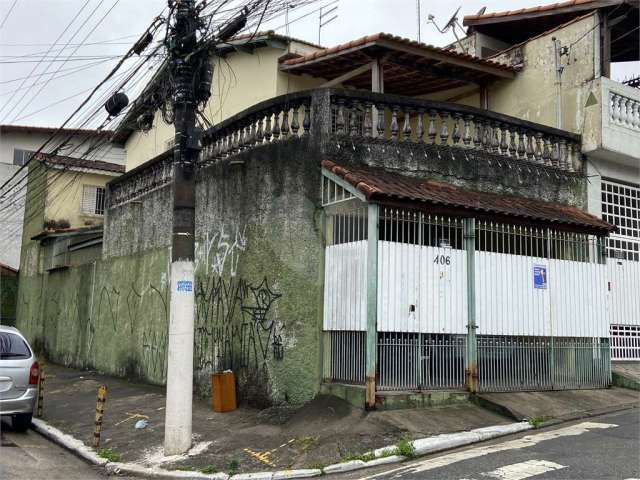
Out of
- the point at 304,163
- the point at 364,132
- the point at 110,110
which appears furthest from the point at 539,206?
the point at 110,110

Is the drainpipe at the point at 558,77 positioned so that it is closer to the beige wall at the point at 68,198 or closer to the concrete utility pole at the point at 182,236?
the concrete utility pole at the point at 182,236

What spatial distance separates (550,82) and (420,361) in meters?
6.51

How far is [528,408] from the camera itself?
8812mm

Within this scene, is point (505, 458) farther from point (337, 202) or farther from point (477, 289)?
point (337, 202)

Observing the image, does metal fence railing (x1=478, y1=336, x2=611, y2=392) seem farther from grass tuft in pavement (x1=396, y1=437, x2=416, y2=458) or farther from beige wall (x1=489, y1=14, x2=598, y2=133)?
beige wall (x1=489, y1=14, x2=598, y2=133)

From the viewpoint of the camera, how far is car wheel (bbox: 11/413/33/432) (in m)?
9.85

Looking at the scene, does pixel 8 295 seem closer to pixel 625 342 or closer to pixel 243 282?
pixel 243 282

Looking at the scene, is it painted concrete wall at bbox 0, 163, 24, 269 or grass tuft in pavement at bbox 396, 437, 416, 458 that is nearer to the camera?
grass tuft in pavement at bbox 396, 437, 416, 458

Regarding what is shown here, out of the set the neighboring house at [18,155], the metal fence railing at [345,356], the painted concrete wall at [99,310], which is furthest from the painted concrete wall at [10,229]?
the metal fence railing at [345,356]

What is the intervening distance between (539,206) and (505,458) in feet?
16.5

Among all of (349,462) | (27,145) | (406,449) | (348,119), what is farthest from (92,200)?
(406,449)

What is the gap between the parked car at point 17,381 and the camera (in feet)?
31.0

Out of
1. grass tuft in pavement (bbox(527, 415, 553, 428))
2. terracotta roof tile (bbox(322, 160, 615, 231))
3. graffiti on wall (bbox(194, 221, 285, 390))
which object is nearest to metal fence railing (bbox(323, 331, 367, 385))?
graffiti on wall (bbox(194, 221, 285, 390))

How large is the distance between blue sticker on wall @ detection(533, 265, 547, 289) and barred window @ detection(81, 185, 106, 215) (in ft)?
57.8
